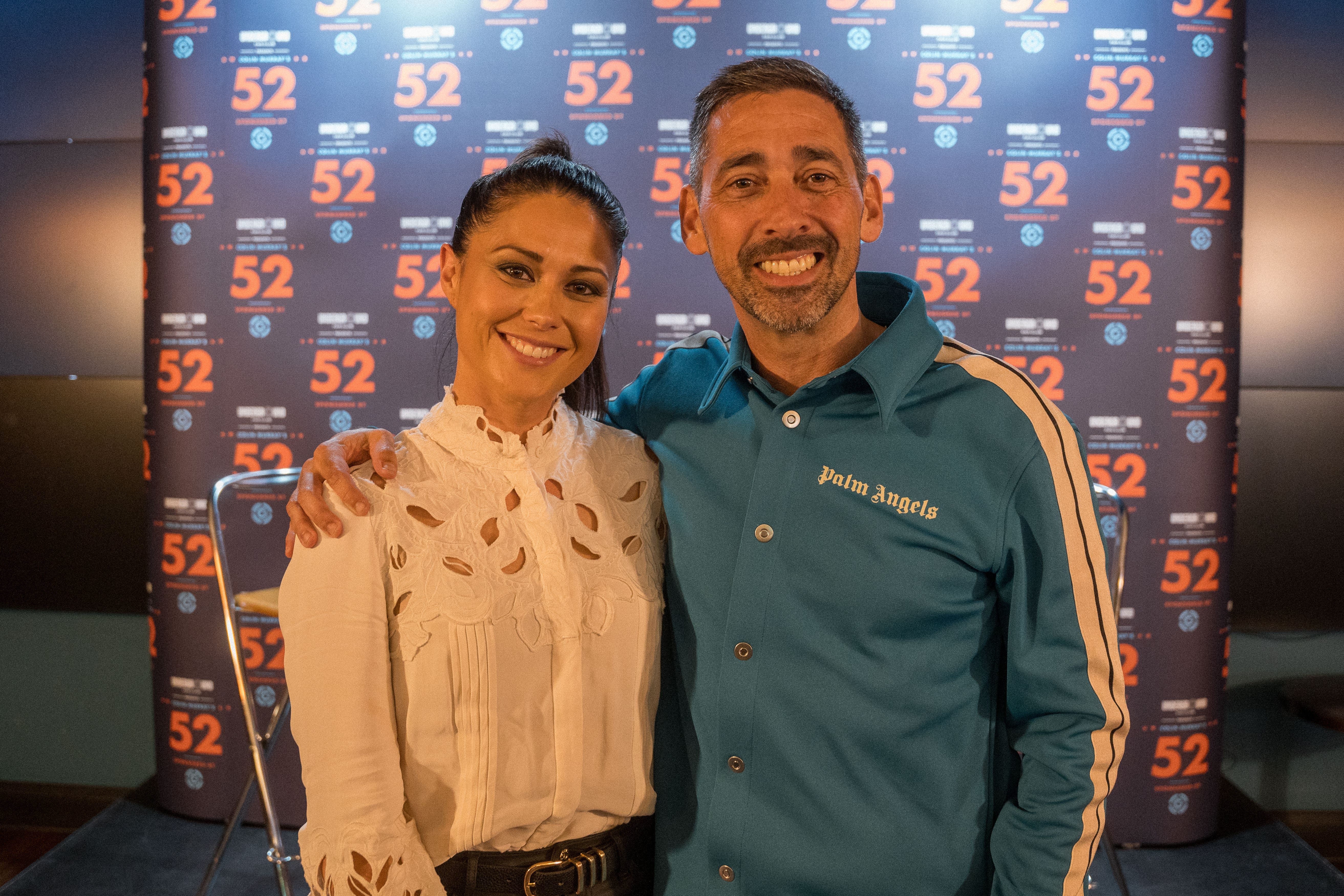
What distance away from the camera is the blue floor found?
A: 2.96 m

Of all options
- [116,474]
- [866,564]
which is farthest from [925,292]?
[116,474]

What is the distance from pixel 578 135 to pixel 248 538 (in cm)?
207

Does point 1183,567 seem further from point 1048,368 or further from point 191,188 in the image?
point 191,188

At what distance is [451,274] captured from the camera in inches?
55.9

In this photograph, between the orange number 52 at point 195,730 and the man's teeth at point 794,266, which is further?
the orange number 52 at point 195,730

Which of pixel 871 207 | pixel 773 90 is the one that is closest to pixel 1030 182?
pixel 871 207

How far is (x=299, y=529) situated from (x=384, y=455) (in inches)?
6.4

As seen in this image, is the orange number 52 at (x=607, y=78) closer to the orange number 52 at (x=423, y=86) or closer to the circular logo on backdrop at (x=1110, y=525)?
the orange number 52 at (x=423, y=86)

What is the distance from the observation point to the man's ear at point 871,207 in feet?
5.09

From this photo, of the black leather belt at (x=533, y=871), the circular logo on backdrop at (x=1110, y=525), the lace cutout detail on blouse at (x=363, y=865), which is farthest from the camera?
the circular logo on backdrop at (x=1110, y=525)

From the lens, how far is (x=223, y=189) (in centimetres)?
331

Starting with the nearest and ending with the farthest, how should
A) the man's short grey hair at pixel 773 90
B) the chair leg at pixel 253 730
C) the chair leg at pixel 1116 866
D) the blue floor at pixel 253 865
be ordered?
1. the man's short grey hair at pixel 773 90
2. the chair leg at pixel 253 730
3. the chair leg at pixel 1116 866
4. the blue floor at pixel 253 865

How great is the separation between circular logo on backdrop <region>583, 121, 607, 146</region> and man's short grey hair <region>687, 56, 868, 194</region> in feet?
5.80

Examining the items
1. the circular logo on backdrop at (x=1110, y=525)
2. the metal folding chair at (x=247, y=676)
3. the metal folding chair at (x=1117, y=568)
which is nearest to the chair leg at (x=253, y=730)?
the metal folding chair at (x=247, y=676)
